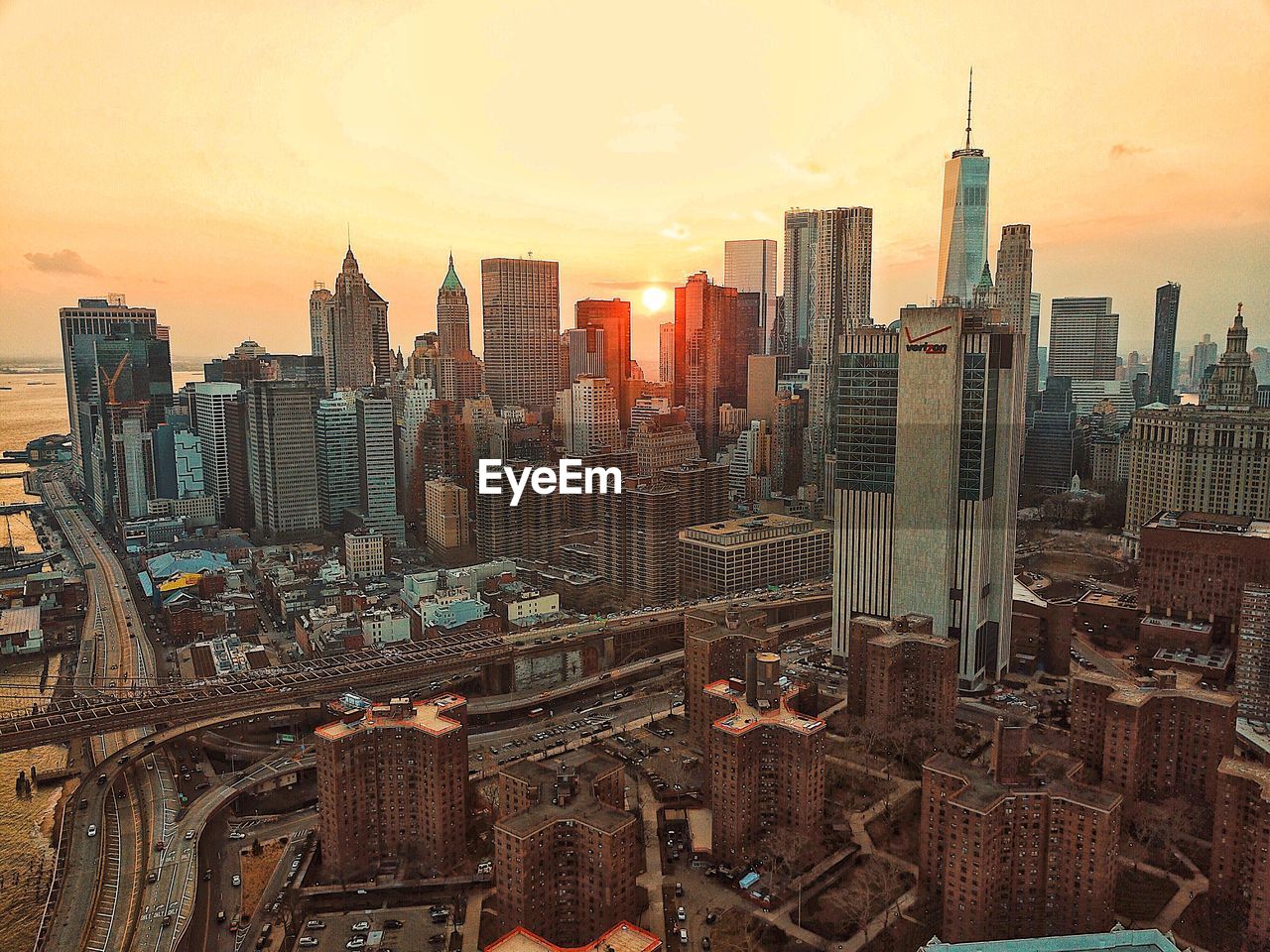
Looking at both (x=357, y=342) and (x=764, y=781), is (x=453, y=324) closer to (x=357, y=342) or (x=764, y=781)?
(x=357, y=342)

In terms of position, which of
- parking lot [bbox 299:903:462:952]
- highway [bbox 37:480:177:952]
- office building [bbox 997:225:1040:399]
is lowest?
parking lot [bbox 299:903:462:952]

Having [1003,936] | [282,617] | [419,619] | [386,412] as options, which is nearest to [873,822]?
[1003,936]

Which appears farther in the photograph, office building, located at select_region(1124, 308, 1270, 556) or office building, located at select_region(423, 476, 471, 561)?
office building, located at select_region(423, 476, 471, 561)

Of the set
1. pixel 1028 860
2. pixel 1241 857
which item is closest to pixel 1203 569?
pixel 1241 857

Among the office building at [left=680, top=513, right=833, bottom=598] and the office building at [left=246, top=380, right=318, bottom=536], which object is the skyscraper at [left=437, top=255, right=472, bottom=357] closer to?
the office building at [left=246, top=380, right=318, bottom=536]

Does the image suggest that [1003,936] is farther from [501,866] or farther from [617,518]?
[617,518]

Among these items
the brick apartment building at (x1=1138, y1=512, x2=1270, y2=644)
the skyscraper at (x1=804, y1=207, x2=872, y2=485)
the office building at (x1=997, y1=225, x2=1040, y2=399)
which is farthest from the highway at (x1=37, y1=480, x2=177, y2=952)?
the office building at (x1=997, y1=225, x2=1040, y2=399)

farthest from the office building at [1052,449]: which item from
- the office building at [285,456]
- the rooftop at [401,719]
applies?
the rooftop at [401,719]
